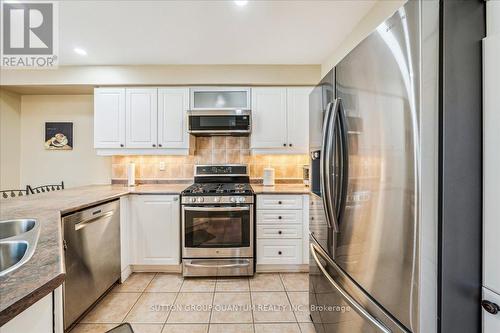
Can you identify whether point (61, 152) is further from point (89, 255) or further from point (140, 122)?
point (89, 255)

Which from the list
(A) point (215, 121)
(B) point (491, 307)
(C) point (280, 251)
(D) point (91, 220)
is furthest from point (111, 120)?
(B) point (491, 307)

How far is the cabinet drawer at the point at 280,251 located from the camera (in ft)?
8.96

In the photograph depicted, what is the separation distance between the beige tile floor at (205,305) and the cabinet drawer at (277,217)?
0.61 meters

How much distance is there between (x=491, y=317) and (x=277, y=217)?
2038 millimetres

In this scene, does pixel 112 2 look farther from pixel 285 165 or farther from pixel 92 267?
pixel 285 165

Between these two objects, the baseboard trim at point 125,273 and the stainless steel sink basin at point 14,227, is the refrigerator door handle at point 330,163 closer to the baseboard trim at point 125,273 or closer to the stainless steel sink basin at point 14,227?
the stainless steel sink basin at point 14,227

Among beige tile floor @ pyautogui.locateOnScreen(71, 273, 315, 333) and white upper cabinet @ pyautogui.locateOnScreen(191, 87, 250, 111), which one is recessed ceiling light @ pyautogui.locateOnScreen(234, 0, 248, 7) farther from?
beige tile floor @ pyautogui.locateOnScreen(71, 273, 315, 333)

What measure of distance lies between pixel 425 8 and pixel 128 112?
3056 mm

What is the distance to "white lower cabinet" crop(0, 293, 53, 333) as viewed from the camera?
583 millimetres

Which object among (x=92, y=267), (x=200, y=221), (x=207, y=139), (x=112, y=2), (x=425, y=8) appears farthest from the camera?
(x=207, y=139)

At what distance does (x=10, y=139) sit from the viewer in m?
3.26

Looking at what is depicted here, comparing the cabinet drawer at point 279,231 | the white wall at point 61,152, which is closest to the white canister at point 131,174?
the white wall at point 61,152

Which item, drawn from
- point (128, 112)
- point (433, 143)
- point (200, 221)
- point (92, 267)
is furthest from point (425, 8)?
point (128, 112)

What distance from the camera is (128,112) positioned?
3.00 meters
